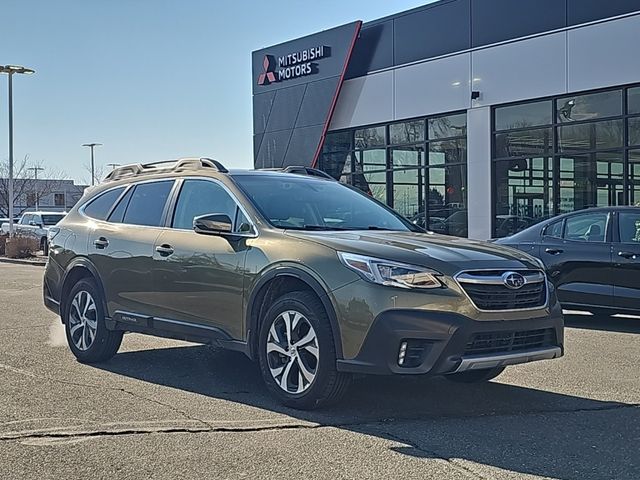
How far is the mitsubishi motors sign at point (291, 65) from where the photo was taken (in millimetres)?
26078

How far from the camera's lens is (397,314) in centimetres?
536

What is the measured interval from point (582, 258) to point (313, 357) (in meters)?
5.61

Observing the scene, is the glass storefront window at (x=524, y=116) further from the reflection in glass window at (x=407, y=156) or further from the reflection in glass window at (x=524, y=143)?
the reflection in glass window at (x=407, y=156)

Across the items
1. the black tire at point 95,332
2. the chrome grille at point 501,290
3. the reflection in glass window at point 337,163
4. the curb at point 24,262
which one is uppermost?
the reflection in glass window at point 337,163

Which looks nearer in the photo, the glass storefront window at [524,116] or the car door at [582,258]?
the car door at [582,258]

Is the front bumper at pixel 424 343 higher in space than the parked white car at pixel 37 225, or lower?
lower

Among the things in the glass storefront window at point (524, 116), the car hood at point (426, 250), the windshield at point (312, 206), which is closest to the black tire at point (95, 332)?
the windshield at point (312, 206)

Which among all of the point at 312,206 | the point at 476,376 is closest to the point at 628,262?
the point at 476,376

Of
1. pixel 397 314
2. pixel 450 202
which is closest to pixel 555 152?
pixel 450 202

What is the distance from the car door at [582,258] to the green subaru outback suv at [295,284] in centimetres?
383

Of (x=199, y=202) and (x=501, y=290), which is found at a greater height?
(x=199, y=202)

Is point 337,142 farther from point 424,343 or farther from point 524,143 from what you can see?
point 424,343

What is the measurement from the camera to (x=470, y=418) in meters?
5.72

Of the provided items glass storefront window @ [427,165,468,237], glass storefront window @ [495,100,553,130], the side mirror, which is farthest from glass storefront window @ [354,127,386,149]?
the side mirror
